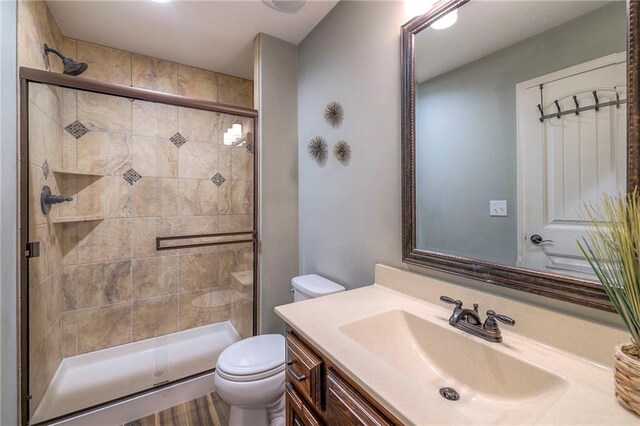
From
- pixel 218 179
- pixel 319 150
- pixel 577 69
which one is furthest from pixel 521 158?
pixel 218 179

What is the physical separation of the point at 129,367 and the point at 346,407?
6.34 feet

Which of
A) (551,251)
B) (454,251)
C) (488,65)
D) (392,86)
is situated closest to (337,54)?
(392,86)

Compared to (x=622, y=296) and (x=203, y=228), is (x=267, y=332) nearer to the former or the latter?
(x=203, y=228)

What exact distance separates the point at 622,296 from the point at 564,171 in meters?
0.38

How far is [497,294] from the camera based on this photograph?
911 millimetres

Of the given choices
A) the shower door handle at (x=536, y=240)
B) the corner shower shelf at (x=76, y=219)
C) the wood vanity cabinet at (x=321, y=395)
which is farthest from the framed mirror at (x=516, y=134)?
the corner shower shelf at (x=76, y=219)

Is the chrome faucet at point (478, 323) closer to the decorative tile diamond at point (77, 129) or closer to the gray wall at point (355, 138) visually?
the gray wall at point (355, 138)

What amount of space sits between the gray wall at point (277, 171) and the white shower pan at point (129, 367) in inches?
20.4

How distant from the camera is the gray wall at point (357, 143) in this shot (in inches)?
50.7

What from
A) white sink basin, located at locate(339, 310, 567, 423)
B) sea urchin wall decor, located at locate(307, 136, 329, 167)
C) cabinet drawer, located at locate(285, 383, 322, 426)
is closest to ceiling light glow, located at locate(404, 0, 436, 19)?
sea urchin wall decor, located at locate(307, 136, 329, 167)

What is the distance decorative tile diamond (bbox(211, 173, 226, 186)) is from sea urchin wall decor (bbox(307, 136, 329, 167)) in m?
0.76

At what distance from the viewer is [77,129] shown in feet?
6.07

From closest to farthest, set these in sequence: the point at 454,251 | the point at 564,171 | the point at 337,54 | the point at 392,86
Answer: the point at 564,171 < the point at 454,251 < the point at 392,86 < the point at 337,54

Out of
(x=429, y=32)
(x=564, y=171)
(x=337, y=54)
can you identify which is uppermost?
(x=337, y=54)
